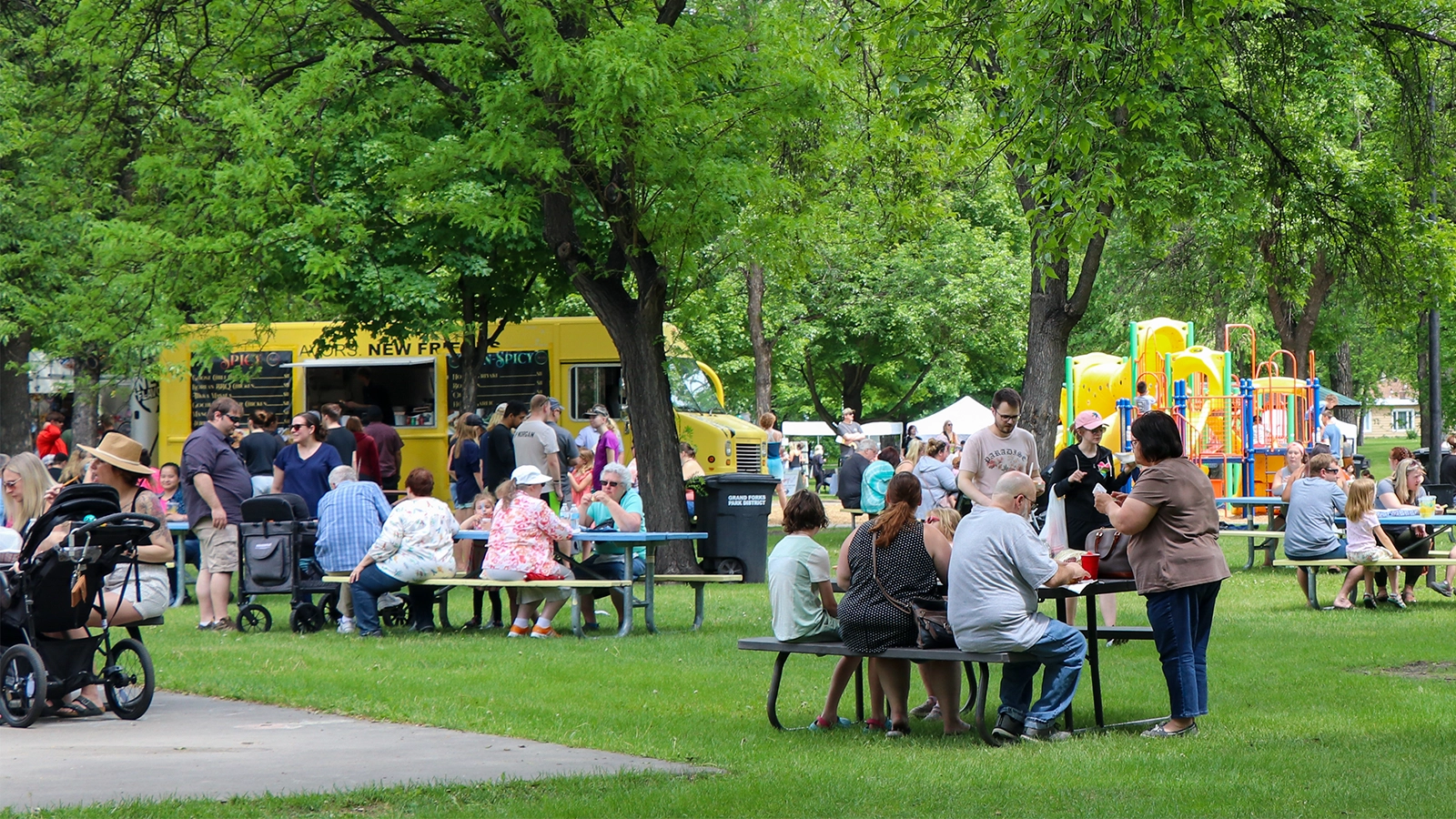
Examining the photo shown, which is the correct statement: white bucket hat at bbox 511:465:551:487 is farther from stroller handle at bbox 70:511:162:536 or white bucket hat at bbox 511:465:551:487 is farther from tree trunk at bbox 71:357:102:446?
tree trunk at bbox 71:357:102:446

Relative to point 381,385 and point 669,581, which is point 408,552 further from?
point 381,385

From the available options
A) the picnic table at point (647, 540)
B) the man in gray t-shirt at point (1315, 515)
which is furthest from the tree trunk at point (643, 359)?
the man in gray t-shirt at point (1315, 515)

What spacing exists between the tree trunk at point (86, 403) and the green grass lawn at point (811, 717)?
49.6ft

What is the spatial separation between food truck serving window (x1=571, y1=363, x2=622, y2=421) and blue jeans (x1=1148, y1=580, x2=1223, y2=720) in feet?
52.8

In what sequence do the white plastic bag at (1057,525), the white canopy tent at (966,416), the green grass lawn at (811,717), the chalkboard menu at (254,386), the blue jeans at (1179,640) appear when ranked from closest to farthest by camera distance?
the green grass lawn at (811,717) < the blue jeans at (1179,640) < the white plastic bag at (1057,525) < the chalkboard menu at (254,386) < the white canopy tent at (966,416)

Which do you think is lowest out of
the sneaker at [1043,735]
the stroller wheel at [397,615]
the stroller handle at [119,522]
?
the sneaker at [1043,735]

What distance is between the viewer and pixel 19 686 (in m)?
8.56

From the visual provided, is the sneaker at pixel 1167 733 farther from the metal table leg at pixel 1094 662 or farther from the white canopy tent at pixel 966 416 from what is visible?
the white canopy tent at pixel 966 416

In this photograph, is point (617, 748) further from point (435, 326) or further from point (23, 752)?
point (435, 326)

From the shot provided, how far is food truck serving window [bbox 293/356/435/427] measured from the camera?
24.4 meters

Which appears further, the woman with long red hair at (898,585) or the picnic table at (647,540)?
the picnic table at (647,540)

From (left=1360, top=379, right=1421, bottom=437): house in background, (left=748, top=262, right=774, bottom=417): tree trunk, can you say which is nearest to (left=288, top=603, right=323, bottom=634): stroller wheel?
(left=748, top=262, right=774, bottom=417): tree trunk

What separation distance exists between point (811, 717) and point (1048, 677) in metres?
1.43

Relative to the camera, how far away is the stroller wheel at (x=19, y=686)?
27.7 ft
